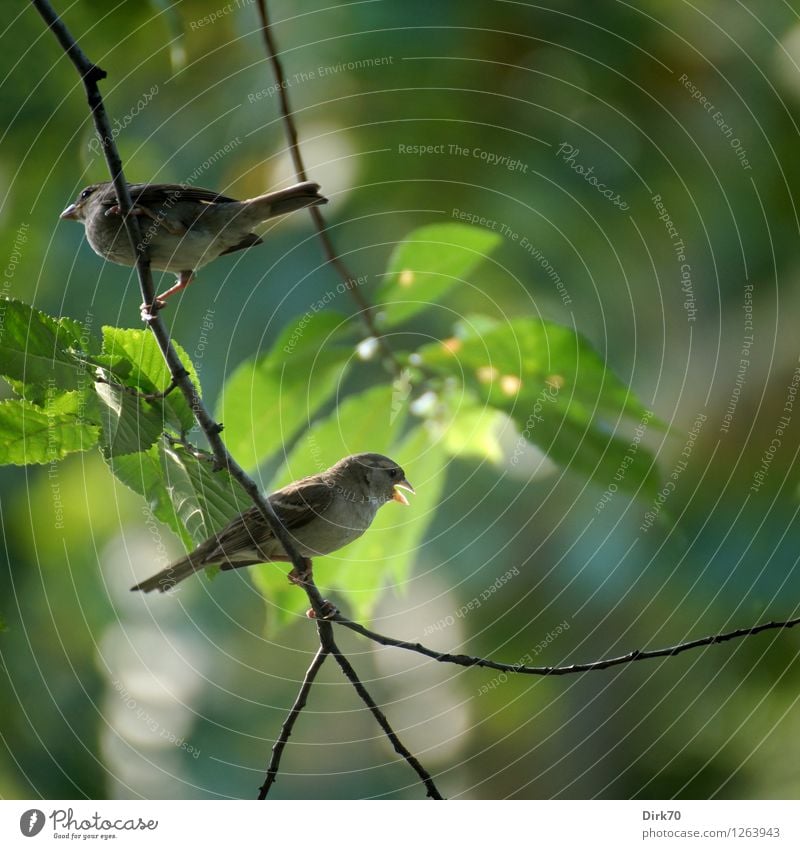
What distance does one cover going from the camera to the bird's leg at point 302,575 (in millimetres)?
762

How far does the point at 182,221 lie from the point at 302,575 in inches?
12.7

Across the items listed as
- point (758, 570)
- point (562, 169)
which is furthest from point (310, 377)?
point (758, 570)

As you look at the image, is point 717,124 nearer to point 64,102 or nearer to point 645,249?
point 645,249

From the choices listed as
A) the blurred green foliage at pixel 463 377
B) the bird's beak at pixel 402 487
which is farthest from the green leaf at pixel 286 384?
the bird's beak at pixel 402 487

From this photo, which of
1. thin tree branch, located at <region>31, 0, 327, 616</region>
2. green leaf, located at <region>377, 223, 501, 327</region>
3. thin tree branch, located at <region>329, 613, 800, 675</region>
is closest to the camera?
thin tree branch, located at <region>31, 0, 327, 616</region>

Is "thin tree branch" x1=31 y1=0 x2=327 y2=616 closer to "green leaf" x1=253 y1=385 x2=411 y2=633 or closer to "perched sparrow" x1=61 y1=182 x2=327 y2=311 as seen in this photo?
"perched sparrow" x1=61 y1=182 x2=327 y2=311

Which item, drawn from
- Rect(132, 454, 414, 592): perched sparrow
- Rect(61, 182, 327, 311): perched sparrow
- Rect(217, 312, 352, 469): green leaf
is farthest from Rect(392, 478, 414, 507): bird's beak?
Rect(61, 182, 327, 311): perched sparrow

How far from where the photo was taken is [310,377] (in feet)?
2.77

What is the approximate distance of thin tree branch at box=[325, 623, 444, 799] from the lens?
76 centimetres

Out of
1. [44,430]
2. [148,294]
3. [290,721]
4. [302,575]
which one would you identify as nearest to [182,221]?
[148,294]

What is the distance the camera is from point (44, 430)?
65cm

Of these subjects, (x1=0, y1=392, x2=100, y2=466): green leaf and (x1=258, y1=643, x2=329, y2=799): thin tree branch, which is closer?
(x1=0, y1=392, x2=100, y2=466): green leaf

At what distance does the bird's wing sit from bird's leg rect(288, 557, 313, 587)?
0.11 ft
